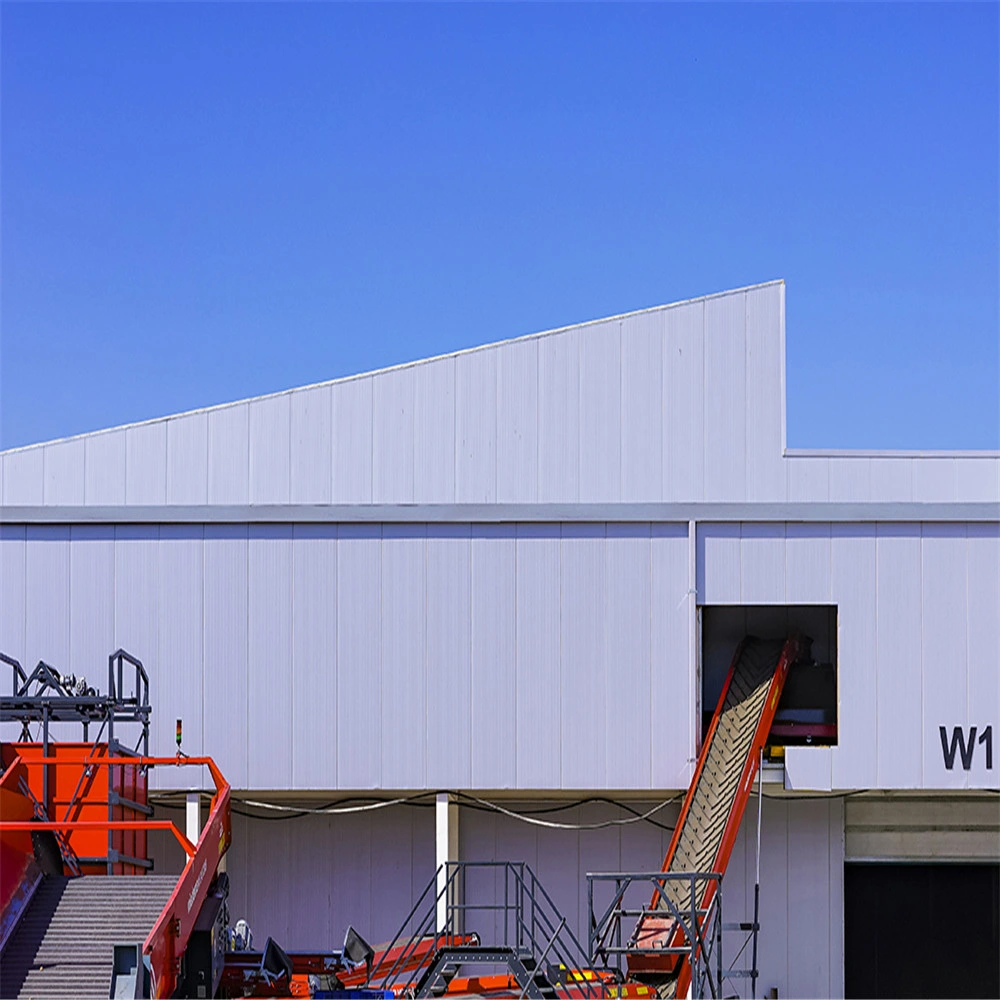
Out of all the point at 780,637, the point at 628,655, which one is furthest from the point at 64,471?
the point at 780,637

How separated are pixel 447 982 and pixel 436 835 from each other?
220 inches

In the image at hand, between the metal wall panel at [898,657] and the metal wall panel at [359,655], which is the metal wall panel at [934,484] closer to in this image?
the metal wall panel at [898,657]

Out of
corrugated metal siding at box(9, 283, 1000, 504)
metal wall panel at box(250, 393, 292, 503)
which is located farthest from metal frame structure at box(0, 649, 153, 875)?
corrugated metal siding at box(9, 283, 1000, 504)

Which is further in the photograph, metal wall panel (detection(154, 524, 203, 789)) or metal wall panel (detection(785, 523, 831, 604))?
metal wall panel (detection(785, 523, 831, 604))

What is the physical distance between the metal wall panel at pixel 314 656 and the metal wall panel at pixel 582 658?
3.29m

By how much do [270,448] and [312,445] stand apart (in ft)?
2.06

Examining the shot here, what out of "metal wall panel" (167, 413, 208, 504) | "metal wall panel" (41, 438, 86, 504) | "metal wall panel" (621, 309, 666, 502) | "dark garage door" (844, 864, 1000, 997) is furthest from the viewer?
"dark garage door" (844, 864, 1000, 997)

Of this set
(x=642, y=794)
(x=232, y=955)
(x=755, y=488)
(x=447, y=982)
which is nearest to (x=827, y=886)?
(x=642, y=794)

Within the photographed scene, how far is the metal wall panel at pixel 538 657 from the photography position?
2150cm

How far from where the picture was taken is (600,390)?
73.7 feet

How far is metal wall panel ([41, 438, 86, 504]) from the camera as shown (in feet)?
74.5

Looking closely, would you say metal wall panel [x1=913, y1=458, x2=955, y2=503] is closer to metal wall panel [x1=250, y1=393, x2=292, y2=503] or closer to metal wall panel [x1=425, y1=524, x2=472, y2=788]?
metal wall panel [x1=425, y1=524, x2=472, y2=788]

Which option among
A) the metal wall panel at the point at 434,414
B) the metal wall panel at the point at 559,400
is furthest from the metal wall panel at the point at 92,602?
the metal wall panel at the point at 559,400

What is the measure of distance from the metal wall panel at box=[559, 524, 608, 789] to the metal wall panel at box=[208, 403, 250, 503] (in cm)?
484
